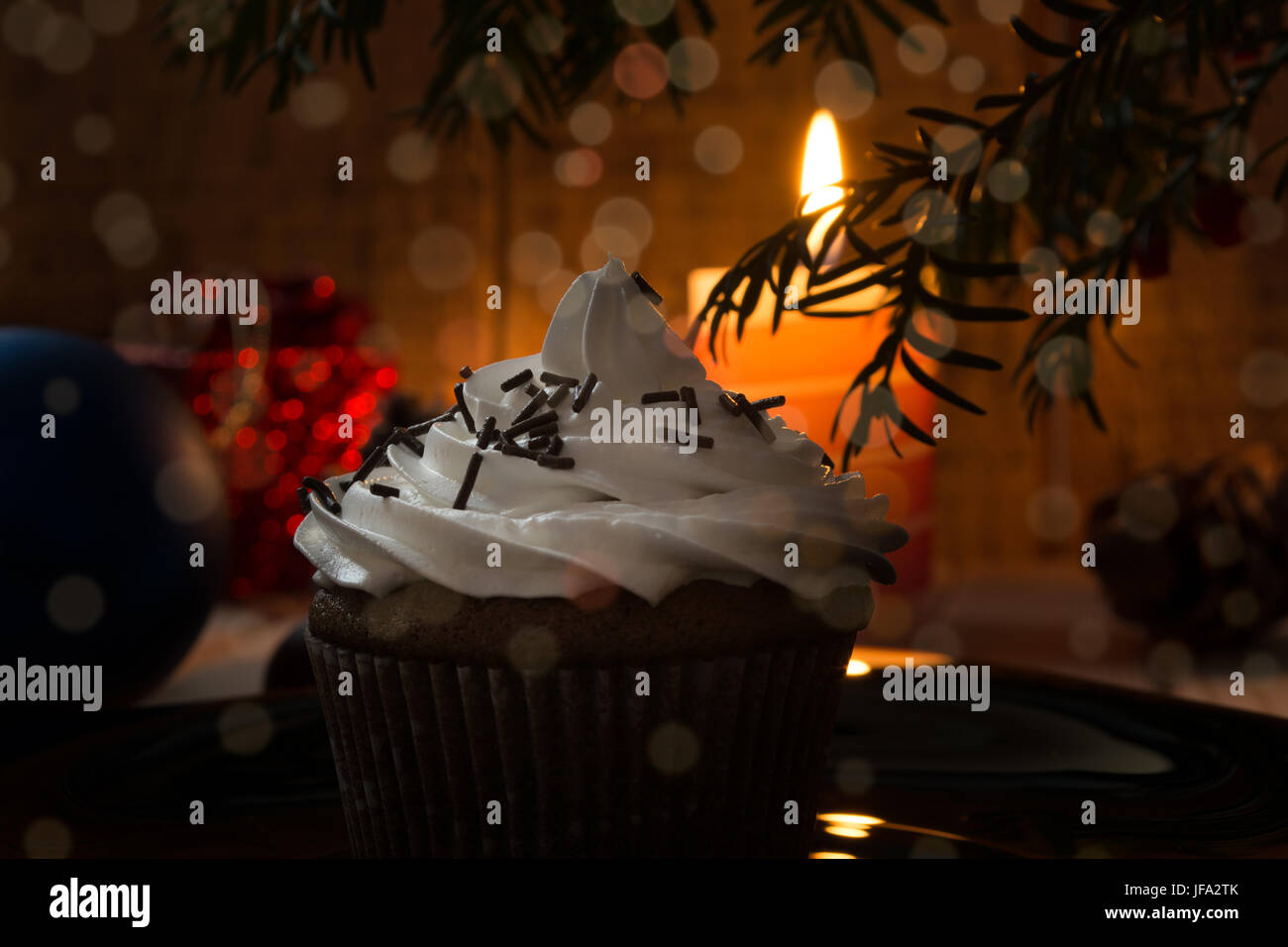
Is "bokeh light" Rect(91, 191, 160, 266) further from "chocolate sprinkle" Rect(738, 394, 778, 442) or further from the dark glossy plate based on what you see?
"chocolate sprinkle" Rect(738, 394, 778, 442)

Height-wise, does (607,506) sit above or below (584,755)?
above

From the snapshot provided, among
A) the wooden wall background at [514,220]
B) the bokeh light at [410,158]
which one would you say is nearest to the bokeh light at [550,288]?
the wooden wall background at [514,220]

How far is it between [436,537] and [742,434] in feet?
0.80

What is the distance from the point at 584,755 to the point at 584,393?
0.26 meters

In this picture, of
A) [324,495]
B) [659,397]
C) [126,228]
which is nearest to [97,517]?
[324,495]

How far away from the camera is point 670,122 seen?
2742 millimetres

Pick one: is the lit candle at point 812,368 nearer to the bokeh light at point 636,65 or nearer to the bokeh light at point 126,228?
the bokeh light at point 636,65

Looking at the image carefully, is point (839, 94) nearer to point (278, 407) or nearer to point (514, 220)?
point (514, 220)

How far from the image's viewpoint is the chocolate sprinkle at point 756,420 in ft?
3.07

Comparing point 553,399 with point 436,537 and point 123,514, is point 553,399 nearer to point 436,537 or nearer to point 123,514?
point 436,537

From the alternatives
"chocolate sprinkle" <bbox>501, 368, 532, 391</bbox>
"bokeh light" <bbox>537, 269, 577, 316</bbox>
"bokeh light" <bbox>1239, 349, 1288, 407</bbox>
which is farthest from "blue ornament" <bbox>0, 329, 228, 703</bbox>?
"bokeh light" <bbox>1239, 349, 1288, 407</bbox>

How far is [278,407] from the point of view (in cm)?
233

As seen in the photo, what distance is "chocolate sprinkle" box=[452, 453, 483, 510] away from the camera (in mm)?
848

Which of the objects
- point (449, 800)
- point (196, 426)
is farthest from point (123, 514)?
point (449, 800)
